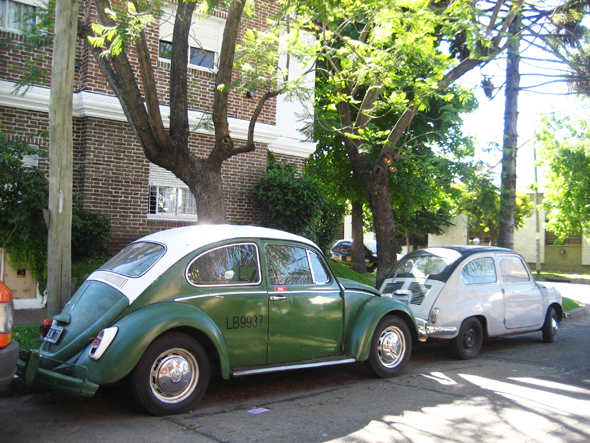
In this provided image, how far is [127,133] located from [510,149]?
854 cm

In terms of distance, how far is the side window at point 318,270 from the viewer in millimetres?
6465

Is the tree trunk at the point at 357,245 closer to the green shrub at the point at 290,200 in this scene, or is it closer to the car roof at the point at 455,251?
the green shrub at the point at 290,200

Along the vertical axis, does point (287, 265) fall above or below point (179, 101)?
below

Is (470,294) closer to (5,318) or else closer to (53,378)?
(53,378)

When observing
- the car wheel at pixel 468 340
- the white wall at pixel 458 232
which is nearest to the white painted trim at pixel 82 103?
the car wheel at pixel 468 340

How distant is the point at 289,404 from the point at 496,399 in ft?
7.36

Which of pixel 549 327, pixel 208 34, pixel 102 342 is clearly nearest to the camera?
pixel 102 342

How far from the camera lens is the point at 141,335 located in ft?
15.9

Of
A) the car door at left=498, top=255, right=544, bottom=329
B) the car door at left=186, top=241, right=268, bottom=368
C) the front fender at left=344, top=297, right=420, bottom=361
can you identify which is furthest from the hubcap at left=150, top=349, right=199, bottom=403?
the car door at left=498, top=255, right=544, bottom=329

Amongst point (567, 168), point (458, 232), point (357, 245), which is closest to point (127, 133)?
point (357, 245)

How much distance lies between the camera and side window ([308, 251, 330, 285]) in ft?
21.2

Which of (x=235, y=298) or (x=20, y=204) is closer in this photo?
(x=235, y=298)

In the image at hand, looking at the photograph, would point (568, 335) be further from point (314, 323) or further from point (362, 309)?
point (314, 323)

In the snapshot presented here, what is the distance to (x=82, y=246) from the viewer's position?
11.2 m
